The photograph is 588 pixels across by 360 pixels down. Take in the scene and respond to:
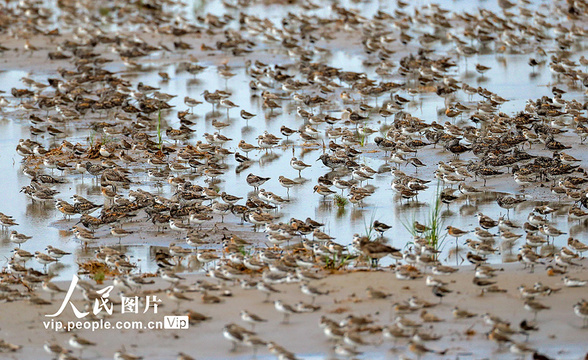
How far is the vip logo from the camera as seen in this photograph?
43.9ft

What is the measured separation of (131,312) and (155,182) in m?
7.68

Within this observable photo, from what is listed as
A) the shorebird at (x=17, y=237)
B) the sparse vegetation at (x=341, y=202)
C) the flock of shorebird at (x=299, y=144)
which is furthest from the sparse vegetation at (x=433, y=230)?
the shorebird at (x=17, y=237)

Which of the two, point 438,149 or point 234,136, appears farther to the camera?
point 234,136

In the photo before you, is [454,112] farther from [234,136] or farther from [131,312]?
[131,312]

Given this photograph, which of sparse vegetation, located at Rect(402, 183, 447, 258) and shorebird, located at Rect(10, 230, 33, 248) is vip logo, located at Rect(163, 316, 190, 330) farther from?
shorebird, located at Rect(10, 230, 33, 248)

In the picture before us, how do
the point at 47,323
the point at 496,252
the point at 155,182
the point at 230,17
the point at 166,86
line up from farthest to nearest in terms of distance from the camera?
the point at 230,17
the point at 166,86
the point at 155,182
the point at 496,252
the point at 47,323

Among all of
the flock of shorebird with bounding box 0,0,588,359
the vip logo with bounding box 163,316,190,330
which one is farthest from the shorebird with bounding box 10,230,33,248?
the vip logo with bounding box 163,316,190,330

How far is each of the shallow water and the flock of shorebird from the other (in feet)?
0.70

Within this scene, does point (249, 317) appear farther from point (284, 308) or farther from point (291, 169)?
point (291, 169)

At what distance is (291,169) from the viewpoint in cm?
2236

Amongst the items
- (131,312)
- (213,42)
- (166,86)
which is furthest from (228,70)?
(131,312)

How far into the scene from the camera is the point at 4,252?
17.4 m

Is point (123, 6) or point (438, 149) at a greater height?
point (438, 149)

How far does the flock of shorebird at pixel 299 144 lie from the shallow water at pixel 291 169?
214mm
